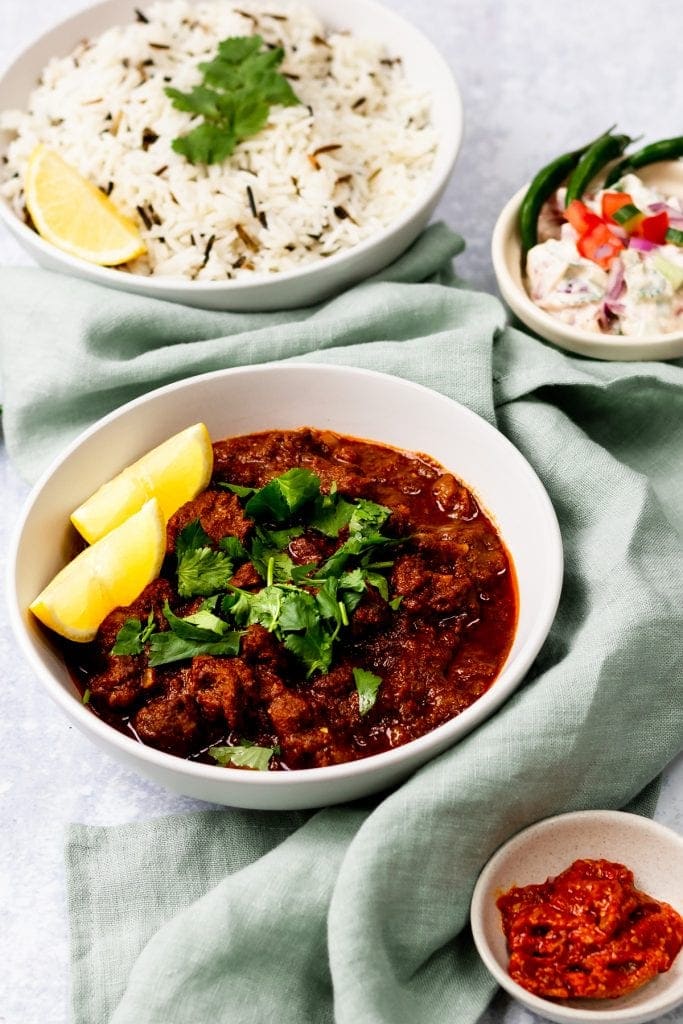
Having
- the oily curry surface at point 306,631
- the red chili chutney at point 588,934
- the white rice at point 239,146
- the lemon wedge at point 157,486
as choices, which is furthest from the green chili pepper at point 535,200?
the red chili chutney at point 588,934

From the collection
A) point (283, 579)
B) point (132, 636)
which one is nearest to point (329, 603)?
point (283, 579)

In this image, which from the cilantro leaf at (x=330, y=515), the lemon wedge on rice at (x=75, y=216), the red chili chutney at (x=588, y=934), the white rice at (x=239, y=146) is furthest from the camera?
the white rice at (x=239, y=146)

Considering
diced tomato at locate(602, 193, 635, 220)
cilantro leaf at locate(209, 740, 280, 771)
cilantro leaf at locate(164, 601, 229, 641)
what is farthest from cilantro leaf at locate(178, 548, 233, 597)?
diced tomato at locate(602, 193, 635, 220)

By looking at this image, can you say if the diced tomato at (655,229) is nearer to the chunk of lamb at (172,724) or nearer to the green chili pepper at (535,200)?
the green chili pepper at (535,200)

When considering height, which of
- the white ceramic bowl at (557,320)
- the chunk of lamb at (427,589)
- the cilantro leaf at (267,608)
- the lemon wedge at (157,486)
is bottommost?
the white ceramic bowl at (557,320)

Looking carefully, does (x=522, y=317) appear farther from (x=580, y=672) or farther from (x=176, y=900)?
(x=176, y=900)

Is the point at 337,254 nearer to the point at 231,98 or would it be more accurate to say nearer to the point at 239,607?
the point at 231,98

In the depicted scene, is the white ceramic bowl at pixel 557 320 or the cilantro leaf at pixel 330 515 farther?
the white ceramic bowl at pixel 557 320
